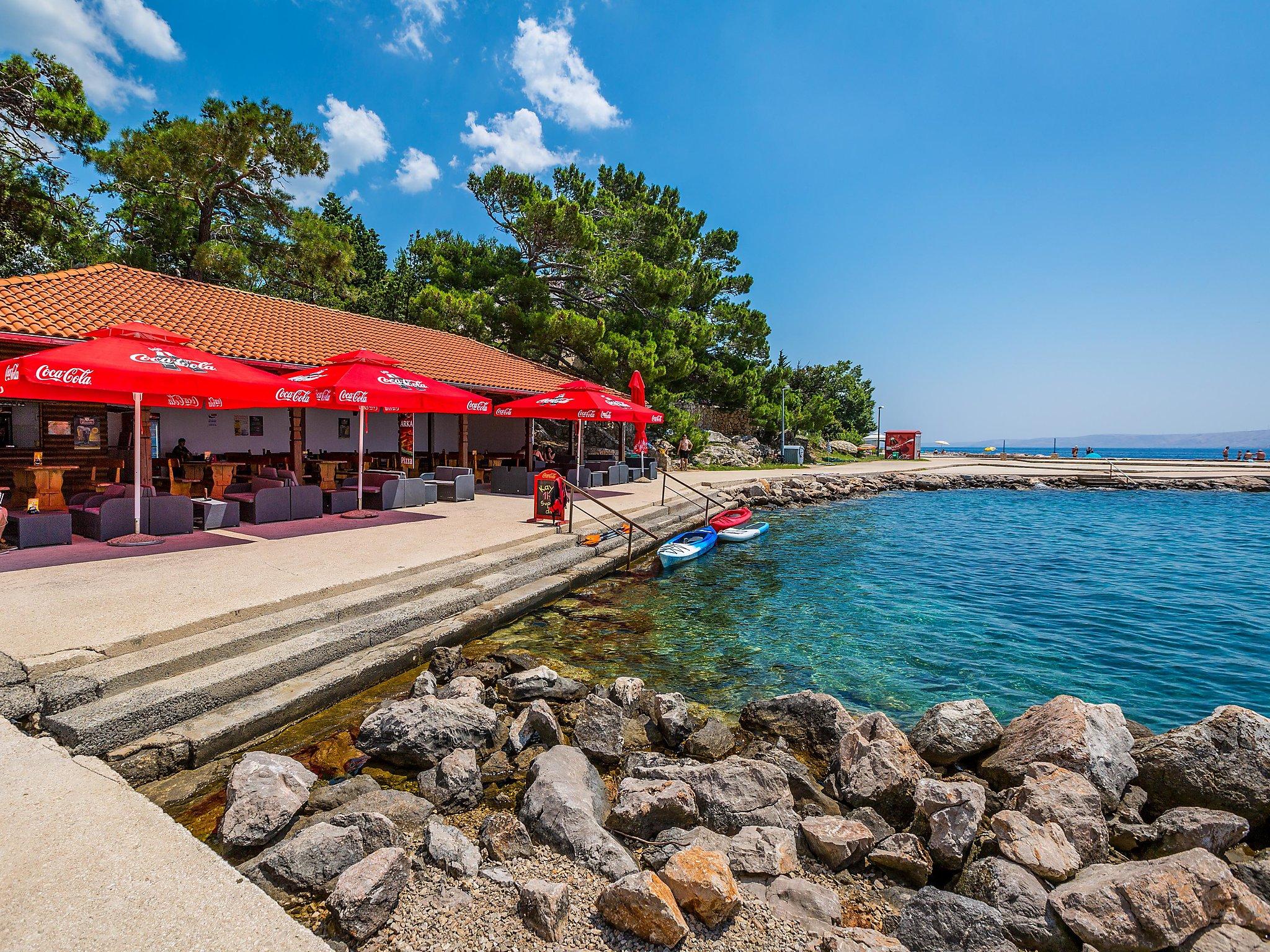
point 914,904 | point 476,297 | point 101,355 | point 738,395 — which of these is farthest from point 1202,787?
point 738,395

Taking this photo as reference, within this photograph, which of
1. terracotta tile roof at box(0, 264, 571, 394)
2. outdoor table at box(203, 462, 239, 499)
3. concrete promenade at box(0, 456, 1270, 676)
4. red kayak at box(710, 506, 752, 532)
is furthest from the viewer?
red kayak at box(710, 506, 752, 532)

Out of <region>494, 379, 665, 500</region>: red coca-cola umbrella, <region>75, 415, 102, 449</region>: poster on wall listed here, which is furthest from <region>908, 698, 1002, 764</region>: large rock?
<region>75, 415, 102, 449</region>: poster on wall

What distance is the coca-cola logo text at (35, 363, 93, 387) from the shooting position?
659cm

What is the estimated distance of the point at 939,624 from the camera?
859cm

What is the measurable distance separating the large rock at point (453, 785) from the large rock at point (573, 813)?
1.17ft

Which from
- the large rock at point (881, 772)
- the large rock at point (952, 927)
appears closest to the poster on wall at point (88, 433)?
the large rock at point (881, 772)

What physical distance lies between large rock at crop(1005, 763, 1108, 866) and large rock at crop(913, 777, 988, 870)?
253 millimetres

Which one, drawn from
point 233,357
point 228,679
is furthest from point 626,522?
point 233,357

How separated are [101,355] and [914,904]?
948cm

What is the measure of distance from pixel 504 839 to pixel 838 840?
1.89m

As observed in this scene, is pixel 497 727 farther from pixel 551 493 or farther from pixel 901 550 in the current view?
pixel 901 550

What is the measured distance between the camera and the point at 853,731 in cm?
454

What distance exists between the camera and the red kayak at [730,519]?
13.9m

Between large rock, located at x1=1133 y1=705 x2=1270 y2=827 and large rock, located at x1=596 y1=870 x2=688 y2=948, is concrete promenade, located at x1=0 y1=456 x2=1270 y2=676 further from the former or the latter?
large rock, located at x1=1133 y1=705 x2=1270 y2=827
